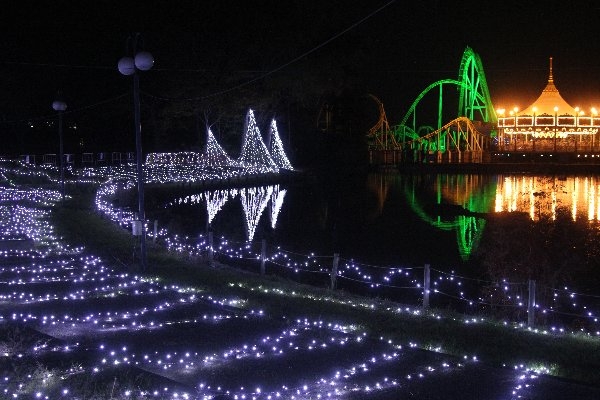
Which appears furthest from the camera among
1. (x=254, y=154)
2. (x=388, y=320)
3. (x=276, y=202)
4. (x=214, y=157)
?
(x=254, y=154)

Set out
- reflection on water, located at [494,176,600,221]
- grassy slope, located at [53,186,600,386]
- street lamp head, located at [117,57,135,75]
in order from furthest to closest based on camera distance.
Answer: reflection on water, located at [494,176,600,221], street lamp head, located at [117,57,135,75], grassy slope, located at [53,186,600,386]

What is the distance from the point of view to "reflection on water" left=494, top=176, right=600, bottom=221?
1236 inches

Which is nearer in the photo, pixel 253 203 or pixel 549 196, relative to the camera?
pixel 549 196

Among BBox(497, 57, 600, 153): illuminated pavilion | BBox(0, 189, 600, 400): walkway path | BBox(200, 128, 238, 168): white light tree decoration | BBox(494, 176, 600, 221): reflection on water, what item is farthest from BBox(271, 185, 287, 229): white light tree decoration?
BBox(497, 57, 600, 153): illuminated pavilion

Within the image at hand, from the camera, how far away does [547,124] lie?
250 feet

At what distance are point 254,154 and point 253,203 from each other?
44.5ft

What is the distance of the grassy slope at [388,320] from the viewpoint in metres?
8.40

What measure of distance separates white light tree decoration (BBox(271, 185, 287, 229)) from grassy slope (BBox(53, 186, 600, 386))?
14.8 meters

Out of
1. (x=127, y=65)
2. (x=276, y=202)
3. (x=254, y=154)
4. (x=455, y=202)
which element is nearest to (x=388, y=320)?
(x=127, y=65)

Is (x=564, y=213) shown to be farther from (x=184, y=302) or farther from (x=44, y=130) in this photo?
(x=44, y=130)

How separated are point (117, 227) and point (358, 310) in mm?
11943

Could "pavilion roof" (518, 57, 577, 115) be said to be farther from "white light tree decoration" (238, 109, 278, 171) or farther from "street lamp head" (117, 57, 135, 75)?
"street lamp head" (117, 57, 135, 75)

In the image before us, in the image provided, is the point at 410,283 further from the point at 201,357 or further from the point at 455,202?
the point at 455,202

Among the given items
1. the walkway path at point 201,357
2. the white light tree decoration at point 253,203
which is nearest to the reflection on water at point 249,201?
the white light tree decoration at point 253,203
